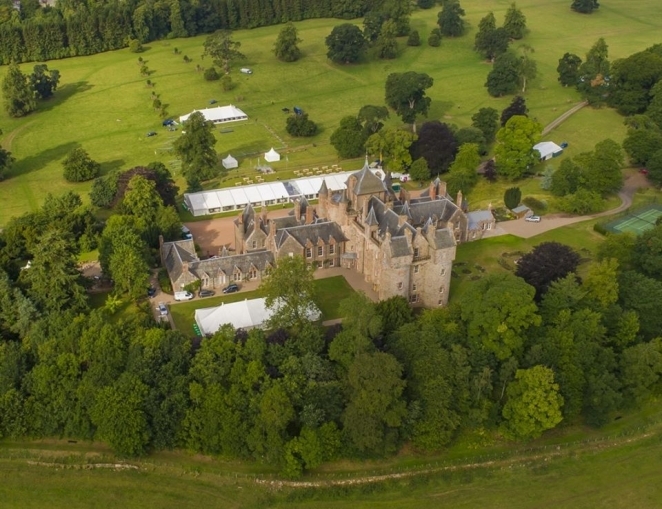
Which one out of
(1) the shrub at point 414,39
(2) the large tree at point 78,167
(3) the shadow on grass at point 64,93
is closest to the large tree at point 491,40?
(1) the shrub at point 414,39

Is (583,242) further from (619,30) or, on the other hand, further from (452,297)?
(619,30)

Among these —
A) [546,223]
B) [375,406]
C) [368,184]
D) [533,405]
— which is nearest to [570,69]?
[546,223]

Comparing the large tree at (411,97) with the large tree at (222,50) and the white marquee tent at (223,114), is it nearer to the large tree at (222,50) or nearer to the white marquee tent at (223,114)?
the white marquee tent at (223,114)

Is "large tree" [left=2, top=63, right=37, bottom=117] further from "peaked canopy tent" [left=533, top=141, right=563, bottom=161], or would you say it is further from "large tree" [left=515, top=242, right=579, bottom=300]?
"large tree" [left=515, top=242, right=579, bottom=300]

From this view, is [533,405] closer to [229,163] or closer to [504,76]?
[229,163]

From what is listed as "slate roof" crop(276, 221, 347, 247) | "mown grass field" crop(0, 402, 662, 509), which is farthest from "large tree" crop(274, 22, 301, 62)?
"mown grass field" crop(0, 402, 662, 509)

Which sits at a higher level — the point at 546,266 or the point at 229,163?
the point at 546,266

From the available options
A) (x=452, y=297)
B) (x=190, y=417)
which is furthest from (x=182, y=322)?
(x=452, y=297)
